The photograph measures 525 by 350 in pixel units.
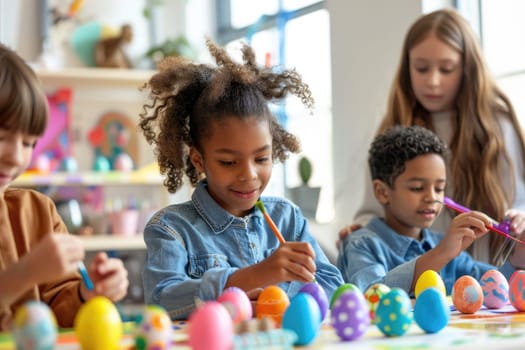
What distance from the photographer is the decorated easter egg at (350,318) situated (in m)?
0.97

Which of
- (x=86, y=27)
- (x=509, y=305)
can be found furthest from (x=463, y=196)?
(x=86, y=27)

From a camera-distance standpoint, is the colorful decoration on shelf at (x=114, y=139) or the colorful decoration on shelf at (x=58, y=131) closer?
the colorful decoration on shelf at (x=58, y=131)

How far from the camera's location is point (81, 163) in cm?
417

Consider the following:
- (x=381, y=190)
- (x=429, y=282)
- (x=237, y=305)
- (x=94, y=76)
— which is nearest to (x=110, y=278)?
(x=237, y=305)

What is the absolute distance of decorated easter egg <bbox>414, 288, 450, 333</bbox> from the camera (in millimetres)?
1031

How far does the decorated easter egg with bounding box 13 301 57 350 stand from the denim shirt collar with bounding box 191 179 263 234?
0.69 m

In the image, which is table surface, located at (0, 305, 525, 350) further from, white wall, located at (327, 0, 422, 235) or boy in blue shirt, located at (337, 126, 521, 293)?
white wall, located at (327, 0, 422, 235)

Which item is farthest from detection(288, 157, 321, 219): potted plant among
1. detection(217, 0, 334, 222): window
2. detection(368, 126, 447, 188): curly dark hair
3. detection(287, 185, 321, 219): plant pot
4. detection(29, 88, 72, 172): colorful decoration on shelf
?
detection(368, 126, 447, 188): curly dark hair

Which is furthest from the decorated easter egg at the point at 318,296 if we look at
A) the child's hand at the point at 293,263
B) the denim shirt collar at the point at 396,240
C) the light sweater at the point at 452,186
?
the light sweater at the point at 452,186

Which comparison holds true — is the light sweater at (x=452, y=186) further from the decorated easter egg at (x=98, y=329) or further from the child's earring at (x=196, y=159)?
the decorated easter egg at (x=98, y=329)

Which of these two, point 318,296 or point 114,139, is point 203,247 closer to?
point 318,296

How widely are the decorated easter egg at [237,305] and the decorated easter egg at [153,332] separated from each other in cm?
18

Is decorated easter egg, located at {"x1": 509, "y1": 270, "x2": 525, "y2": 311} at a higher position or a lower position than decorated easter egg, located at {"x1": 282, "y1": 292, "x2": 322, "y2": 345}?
lower

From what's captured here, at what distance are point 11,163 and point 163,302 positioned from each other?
0.39 metres
